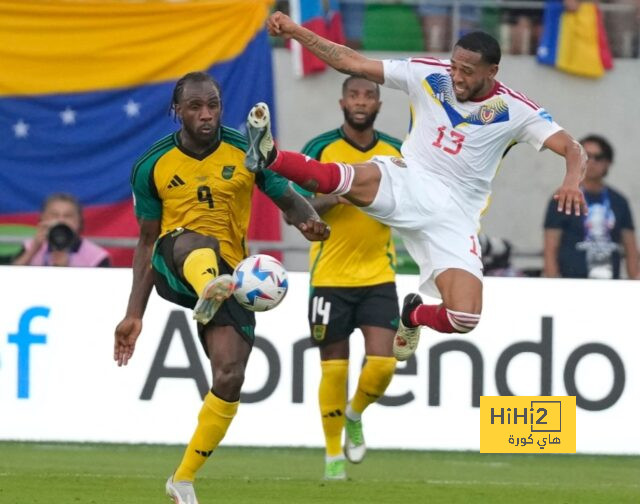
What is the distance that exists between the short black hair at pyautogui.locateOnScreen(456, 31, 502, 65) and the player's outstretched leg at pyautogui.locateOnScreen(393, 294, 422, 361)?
1.79 metres

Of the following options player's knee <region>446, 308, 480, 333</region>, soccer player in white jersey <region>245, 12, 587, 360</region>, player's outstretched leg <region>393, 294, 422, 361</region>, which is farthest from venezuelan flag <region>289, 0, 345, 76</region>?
player's knee <region>446, 308, 480, 333</region>

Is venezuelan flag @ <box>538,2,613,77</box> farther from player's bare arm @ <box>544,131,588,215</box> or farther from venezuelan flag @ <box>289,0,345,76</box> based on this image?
player's bare arm @ <box>544,131,588,215</box>

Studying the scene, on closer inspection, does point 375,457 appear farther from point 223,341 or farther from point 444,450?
point 223,341

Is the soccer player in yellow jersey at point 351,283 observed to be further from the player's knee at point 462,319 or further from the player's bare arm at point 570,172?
the player's bare arm at point 570,172

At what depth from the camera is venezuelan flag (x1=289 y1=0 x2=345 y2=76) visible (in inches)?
705

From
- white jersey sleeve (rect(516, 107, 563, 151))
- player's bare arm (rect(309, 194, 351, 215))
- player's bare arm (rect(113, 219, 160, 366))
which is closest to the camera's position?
player's bare arm (rect(113, 219, 160, 366))

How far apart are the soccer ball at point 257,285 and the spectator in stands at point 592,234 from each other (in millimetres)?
6604

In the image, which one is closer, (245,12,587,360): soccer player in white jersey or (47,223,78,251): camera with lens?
(245,12,587,360): soccer player in white jersey

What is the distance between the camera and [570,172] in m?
10.1

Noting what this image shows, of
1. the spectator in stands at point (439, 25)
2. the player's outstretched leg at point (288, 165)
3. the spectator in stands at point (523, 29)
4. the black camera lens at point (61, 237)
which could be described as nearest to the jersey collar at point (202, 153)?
the player's outstretched leg at point (288, 165)

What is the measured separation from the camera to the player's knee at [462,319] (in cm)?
1070

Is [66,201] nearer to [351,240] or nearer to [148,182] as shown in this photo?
[351,240]

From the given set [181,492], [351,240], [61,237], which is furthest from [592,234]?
[181,492]

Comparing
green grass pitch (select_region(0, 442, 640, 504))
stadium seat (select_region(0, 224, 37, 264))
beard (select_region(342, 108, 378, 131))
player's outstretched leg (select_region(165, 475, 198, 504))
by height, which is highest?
beard (select_region(342, 108, 378, 131))
